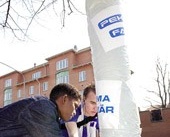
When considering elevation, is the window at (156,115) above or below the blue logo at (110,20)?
above

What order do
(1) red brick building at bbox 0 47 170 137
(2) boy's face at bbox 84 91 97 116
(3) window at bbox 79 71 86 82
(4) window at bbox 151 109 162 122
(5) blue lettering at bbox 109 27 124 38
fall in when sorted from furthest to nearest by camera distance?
(3) window at bbox 79 71 86 82 → (1) red brick building at bbox 0 47 170 137 → (4) window at bbox 151 109 162 122 → (2) boy's face at bbox 84 91 97 116 → (5) blue lettering at bbox 109 27 124 38

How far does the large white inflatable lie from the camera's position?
2176 millimetres

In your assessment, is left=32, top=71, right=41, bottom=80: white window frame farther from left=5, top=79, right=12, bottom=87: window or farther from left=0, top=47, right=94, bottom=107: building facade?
left=5, top=79, right=12, bottom=87: window

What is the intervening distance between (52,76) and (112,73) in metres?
40.6

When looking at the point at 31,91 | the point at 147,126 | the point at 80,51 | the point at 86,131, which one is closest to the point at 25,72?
the point at 31,91

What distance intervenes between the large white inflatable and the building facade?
31.3 meters

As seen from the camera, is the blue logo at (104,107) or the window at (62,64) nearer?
the blue logo at (104,107)

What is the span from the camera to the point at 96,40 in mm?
2357

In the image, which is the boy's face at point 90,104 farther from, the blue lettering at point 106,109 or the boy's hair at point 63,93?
the blue lettering at point 106,109

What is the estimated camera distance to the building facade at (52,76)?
38.1 m

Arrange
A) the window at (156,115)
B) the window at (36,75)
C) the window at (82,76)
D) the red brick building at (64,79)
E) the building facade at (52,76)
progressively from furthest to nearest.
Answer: the window at (36,75)
the building facade at (52,76)
the window at (82,76)
the red brick building at (64,79)
the window at (156,115)

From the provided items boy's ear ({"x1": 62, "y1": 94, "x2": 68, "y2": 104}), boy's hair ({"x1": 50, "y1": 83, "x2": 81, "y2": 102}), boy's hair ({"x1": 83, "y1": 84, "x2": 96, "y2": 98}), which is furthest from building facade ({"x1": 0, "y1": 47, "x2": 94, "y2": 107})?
boy's ear ({"x1": 62, "y1": 94, "x2": 68, "y2": 104})

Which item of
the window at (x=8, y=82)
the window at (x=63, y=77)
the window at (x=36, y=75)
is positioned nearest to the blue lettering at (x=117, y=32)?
the window at (x=63, y=77)

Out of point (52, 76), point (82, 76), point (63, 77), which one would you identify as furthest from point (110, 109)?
point (52, 76)
